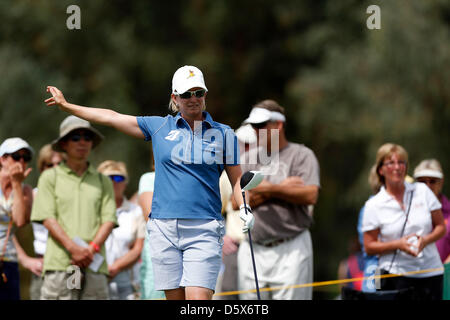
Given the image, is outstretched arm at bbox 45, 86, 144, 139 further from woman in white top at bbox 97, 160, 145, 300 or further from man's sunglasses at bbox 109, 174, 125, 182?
man's sunglasses at bbox 109, 174, 125, 182

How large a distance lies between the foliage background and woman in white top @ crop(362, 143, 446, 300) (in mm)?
8225

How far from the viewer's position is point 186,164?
508cm

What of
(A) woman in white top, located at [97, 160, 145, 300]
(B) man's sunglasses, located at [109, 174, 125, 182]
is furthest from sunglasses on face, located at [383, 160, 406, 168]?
(B) man's sunglasses, located at [109, 174, 125, 182]

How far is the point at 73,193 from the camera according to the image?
7.12 metres

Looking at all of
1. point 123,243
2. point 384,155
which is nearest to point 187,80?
point 384,155

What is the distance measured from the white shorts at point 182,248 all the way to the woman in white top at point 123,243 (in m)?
2.90

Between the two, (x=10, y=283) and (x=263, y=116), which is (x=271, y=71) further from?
(x=10, y=283)

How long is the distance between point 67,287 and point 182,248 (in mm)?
2222

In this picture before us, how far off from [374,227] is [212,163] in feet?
8.66

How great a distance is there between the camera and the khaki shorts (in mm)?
6969

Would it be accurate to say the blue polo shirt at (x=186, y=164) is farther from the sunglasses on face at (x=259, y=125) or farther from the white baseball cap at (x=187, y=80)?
the sunglasses on face at (x=259, y=125)

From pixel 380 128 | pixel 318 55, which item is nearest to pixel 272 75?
pixel 318 55
